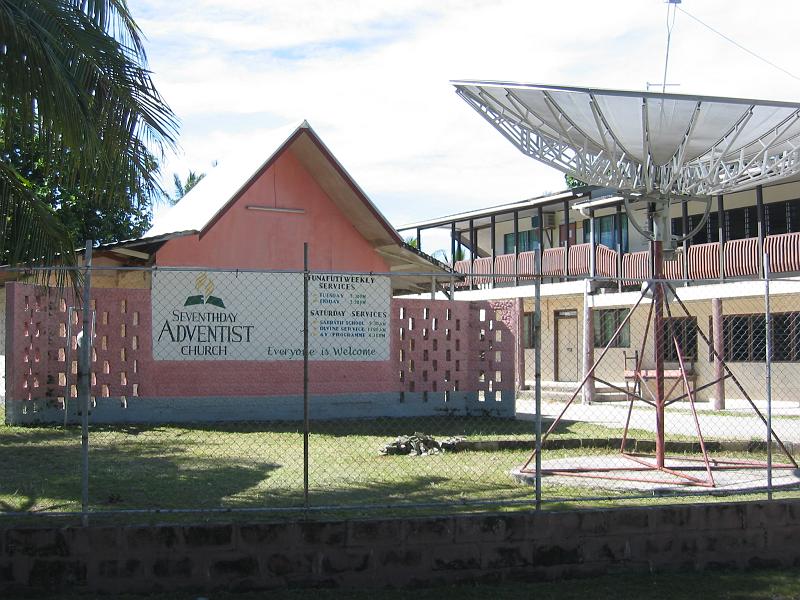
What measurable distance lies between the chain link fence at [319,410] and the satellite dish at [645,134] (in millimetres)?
1658

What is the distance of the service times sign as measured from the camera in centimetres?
1522

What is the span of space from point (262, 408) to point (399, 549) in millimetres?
10071

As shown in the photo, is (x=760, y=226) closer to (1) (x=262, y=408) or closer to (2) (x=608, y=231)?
(2) (x=608, y=231)

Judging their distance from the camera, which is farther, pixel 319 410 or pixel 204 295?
pixel 319 410

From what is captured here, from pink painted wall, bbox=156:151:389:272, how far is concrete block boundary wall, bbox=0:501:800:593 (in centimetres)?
1053

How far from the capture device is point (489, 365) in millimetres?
18375

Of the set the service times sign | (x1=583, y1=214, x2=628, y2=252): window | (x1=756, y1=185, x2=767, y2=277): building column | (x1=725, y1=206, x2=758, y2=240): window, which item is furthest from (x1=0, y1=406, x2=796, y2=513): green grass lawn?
(x1=583, y1=214, x2=628, y2=252): window

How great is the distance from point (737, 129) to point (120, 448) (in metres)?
9.17

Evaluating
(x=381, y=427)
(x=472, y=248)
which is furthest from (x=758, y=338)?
(x=472, y=248)

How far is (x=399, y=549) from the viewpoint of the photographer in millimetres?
7105

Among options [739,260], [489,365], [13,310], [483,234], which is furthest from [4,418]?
[483,234]

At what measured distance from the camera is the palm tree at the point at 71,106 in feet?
26.4

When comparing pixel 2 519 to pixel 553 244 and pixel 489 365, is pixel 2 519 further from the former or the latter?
pixel 553 244

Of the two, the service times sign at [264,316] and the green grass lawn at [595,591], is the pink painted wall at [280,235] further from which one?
the green grass lawn at [595,591]
